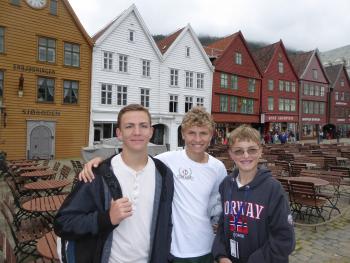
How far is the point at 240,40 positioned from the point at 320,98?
19.2 metres

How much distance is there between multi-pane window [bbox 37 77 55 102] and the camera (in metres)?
22.3

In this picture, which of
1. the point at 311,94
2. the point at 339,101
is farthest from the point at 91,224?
the point at 339,101

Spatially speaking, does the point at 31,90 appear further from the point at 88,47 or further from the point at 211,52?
the point at 211,52

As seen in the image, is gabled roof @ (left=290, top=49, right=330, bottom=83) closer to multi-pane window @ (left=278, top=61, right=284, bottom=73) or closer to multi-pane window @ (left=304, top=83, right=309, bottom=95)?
multi-pane window @ (left=304, top=83, right=309, bottom=95)

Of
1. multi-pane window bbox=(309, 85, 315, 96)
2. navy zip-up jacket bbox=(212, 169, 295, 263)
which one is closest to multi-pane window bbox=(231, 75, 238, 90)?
multi-pane window bbox=(309, 85, 315, 96)

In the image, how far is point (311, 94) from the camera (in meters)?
46.6

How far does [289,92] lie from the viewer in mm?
43344

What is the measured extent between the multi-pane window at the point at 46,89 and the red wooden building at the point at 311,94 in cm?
3433

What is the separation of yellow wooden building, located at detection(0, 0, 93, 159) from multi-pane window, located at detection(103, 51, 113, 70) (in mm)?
1407

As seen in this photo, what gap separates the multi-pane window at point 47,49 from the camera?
22188 mm

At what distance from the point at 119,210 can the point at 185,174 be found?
A: 863 mm

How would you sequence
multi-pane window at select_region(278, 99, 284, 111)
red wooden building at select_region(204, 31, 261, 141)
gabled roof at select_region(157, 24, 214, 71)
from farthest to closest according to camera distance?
1. multi-pane window at select_region(278, 99, 284, 111)
2. red wooden building at select_region(204, 31, 261, 141)
3. gabled roof at select_region(157, 24, 214, 71)

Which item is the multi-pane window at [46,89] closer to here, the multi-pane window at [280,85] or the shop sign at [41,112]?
the shop sign at [41,112]

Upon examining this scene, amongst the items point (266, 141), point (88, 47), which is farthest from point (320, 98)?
point (88, 47)
